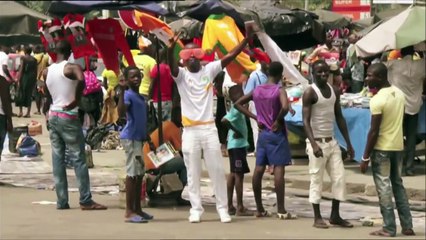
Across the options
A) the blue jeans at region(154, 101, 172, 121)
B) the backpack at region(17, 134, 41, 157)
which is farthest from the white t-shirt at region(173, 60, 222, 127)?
the backpack at region(17, 134, 41, 157)

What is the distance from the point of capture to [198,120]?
1097 centimetres

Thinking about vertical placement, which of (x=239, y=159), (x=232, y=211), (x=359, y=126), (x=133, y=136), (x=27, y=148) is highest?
(x=133, y=136)

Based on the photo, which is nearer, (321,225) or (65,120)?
(321,225)

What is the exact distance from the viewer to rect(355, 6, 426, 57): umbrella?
37.6 ft

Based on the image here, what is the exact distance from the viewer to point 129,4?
32.4ft

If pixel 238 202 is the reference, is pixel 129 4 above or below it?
above

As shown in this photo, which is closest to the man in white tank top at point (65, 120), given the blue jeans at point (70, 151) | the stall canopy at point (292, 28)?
the blue jeans at point (70, 151)

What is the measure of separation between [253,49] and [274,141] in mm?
1839

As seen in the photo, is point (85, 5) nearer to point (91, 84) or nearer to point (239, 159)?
point (239, 159)

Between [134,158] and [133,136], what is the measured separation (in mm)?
237

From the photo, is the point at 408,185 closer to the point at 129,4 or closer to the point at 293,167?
the point at 293,167

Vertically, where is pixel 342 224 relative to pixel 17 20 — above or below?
below

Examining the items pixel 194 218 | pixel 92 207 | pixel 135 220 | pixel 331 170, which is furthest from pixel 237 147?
pixel 92 207

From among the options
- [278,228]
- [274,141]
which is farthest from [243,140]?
[278,228]
